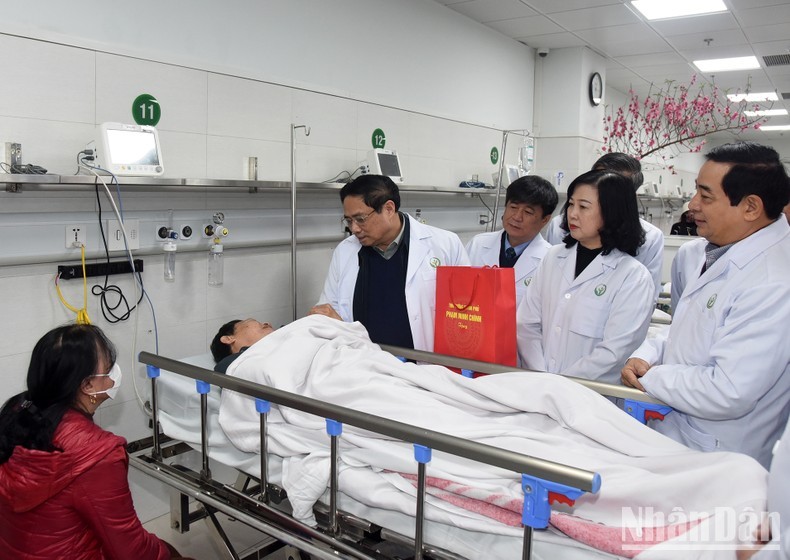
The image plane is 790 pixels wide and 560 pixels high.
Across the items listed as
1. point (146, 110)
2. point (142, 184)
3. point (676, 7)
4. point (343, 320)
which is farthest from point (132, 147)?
point (676, 7)

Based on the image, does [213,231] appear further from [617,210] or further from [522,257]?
[617,210]

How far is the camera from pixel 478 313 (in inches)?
89.0

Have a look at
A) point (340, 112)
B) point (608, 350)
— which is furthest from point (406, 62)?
point (608, 350)

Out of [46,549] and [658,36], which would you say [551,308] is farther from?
[658,36]

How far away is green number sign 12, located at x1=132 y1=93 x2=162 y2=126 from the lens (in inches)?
106

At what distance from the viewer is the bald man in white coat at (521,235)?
2930 mm

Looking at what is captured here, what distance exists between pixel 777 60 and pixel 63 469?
22.0 ft

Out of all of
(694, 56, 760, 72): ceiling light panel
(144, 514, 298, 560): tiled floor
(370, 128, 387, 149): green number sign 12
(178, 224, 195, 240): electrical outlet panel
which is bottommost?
(144, 514, 298, 560): tiled floor

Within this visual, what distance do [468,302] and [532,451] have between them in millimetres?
822

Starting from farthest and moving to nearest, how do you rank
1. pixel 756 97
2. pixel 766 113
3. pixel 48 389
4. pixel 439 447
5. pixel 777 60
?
pixel 766 113
pixel 756 97
pixel 777 60
pixel 48 389
pixel 439 447

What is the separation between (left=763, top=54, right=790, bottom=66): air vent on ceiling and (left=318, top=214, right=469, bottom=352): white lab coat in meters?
4.73

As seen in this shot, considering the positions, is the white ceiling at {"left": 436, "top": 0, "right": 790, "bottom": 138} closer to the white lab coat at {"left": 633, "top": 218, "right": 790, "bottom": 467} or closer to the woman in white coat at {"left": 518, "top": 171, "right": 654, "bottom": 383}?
the woman in white coat at {"left": 518, "top": 171, "right": 654, "bottom": 383}

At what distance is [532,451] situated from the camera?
153 cm

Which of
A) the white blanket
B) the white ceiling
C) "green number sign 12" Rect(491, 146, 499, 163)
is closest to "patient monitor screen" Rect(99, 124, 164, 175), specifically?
the white blanket
